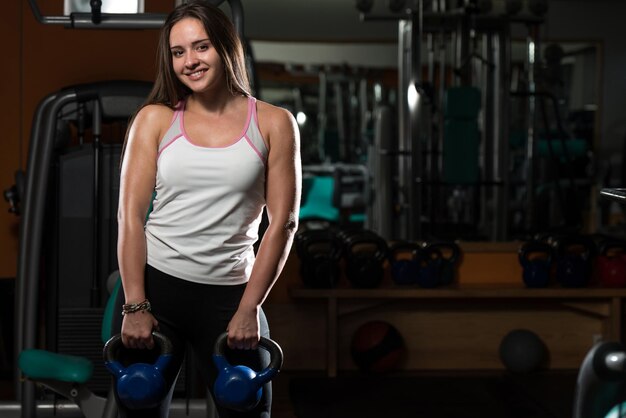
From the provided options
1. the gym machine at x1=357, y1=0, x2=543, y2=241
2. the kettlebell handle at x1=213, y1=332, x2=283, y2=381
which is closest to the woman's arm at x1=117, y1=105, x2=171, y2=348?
the kettlebell handle at x1=213, y1=332, x2=283, y2=381

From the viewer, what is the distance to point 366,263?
14.6 feet

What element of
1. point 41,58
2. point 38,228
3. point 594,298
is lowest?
point 594,298

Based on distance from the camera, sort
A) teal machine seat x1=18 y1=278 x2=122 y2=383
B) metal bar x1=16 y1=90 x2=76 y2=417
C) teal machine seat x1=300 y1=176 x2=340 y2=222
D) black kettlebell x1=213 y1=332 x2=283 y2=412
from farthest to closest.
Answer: teal machine seat x1=300 y1=176 x2=340 y2=222
metal bar x1=16 y1=90 x2=76 y2=417
teal machine seat x1=18 y1=278 x2=122 y2=383
black kettlebell x1=213 y1=332 x2=283 y2=412

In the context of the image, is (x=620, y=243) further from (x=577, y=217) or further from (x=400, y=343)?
(x=577, y=217)

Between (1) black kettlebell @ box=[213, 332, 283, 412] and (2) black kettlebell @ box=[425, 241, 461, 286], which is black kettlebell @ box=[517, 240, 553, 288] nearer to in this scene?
(2) black kettlebell @ box=[425, 241, 461, 286]

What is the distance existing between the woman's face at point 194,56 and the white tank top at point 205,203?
0.28ft

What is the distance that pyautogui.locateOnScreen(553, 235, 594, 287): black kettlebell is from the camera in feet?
14.9

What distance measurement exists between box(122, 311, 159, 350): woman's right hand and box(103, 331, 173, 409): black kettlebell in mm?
15

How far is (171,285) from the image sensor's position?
1.80m

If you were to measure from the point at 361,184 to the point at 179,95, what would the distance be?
694 cm

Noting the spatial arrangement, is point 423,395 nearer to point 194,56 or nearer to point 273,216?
point 273,216

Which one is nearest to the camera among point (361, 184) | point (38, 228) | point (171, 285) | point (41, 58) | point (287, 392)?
point (171, 285)

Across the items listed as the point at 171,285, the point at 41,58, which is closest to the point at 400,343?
the point at 41,58

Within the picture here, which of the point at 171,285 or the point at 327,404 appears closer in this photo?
the point at 171,285
